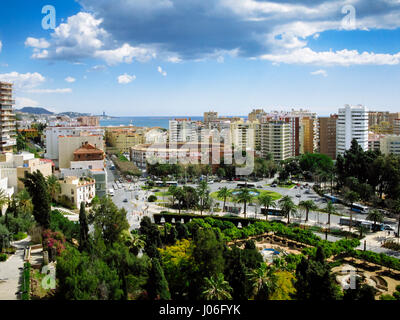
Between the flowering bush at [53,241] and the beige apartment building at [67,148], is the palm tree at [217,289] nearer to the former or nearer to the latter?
the flowering bush at [53,241]

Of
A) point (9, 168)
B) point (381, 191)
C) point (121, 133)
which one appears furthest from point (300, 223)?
point (121, 133)

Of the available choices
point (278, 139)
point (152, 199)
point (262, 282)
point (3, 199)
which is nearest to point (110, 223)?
point (3, 199)

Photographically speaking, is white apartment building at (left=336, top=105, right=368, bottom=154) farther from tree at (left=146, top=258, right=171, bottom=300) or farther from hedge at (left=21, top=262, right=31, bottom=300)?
hedge at (left=21, top=262, right=31, bottom=300)

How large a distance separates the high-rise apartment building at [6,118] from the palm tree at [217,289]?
30482 mm

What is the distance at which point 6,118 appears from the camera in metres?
35.1

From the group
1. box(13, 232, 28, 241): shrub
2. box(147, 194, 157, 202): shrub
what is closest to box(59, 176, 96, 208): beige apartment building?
box(147, 194, 157, 202): shrub

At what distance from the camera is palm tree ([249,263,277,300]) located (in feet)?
38.6

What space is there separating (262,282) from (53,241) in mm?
8039

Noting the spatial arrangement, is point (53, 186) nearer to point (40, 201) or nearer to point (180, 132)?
point (40, 201)

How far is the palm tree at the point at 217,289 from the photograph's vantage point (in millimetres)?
10492

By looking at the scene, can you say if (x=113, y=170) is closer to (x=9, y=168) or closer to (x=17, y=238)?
(x=9, y=168)

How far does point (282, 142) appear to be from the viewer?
48.0 meters

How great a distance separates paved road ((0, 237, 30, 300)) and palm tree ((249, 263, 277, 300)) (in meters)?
7.33
